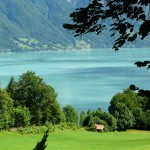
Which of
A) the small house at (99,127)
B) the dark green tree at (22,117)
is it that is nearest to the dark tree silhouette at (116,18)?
the dark green tree at (22,117)

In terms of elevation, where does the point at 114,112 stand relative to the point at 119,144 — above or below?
above

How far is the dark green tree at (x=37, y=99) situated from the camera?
56.2 m

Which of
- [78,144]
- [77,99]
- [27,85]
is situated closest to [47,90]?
[27,85]

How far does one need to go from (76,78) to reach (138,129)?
243 feet

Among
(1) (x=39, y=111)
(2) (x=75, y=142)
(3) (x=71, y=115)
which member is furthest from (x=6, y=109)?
(3) (x=71, y=115)

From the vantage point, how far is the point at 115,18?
13.7 feet

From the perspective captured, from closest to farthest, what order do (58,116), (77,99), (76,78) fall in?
(58,116) → (77,99) → (76,78)

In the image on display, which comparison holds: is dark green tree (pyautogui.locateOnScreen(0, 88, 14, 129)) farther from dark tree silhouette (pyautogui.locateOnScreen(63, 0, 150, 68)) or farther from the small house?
dark tree silhouette (pyautogui.locateOnScreen(63, 0, 150, 68))

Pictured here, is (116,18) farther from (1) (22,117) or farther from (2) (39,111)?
(2) (39,111)

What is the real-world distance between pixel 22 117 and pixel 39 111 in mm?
3990

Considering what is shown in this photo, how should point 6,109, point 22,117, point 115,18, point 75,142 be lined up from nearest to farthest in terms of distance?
point 115,18
point 75,142
point 22,117
point 6,109

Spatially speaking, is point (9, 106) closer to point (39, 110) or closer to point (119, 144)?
point (39, 110)

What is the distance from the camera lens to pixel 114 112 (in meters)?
62.8

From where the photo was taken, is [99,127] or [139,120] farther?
[139,120]
